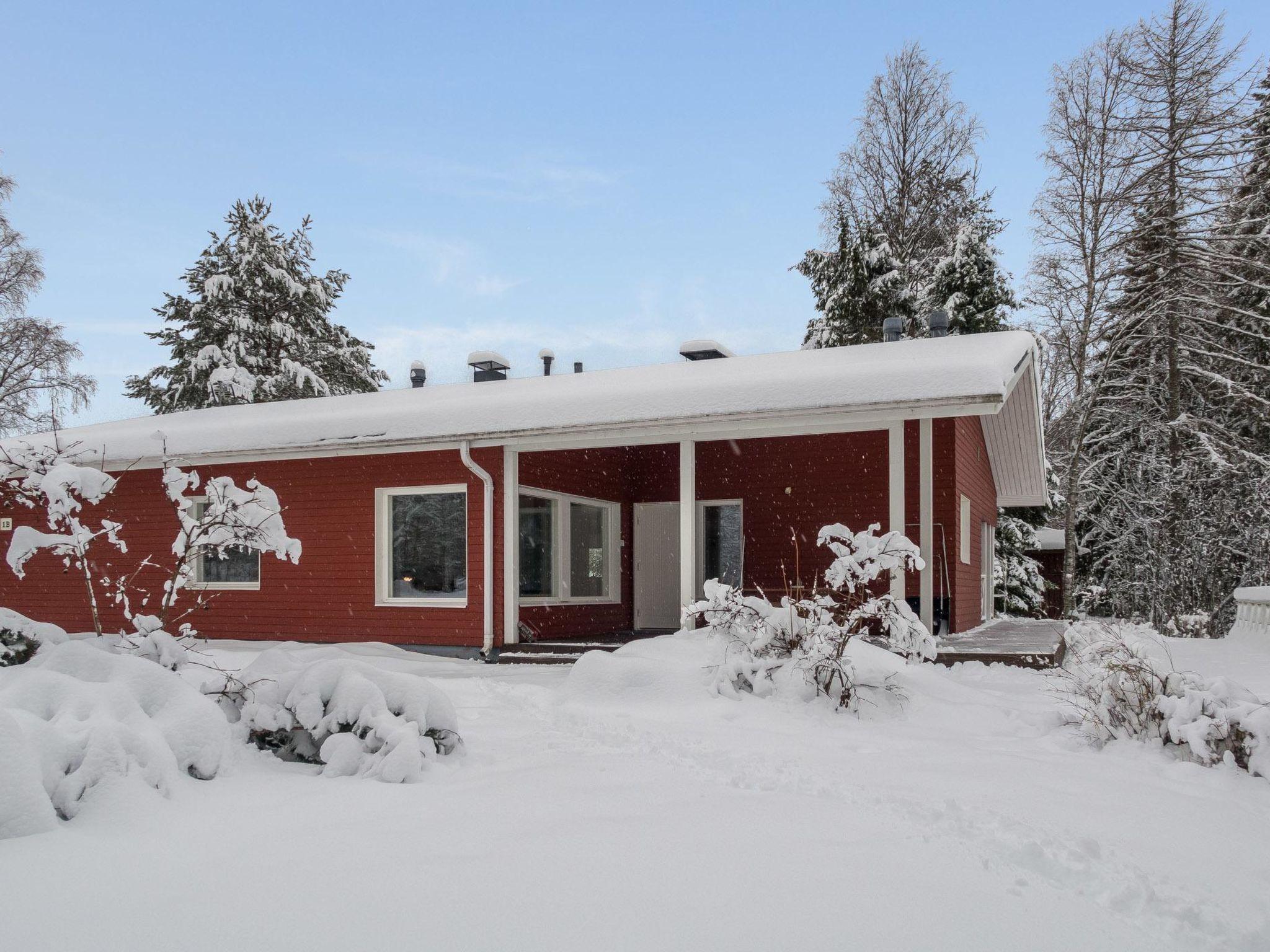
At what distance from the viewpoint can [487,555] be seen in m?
9.68

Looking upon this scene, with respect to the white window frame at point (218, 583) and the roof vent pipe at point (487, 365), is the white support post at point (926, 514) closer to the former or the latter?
the roof vent pipe at point (487, 365)

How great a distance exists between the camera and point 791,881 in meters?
2.84

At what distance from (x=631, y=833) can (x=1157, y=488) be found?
13.8m

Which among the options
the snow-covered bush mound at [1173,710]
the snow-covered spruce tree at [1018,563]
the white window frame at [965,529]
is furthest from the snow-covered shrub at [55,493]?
the snow-covered spruce tree at [1018,563]

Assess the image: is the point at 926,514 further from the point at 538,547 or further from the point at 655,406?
the point at 538,547

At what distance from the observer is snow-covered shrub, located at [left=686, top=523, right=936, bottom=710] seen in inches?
232

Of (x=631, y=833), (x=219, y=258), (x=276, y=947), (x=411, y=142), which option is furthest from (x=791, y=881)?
(x=219, y=258)

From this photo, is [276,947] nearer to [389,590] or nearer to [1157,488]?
[389,590]

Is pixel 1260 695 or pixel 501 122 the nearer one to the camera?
pixel 1260 695

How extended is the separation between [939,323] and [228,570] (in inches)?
355

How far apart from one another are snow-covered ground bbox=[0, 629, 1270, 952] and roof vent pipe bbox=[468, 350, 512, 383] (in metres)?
9.18

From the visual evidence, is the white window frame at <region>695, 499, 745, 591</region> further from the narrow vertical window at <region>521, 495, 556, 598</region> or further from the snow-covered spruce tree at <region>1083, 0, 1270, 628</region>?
the snow-covered spruce tree at <region>1083, 0, 1270, 628</region>

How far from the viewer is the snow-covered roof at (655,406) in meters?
7.75

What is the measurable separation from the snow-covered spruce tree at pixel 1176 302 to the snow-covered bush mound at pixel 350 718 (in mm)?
13974
